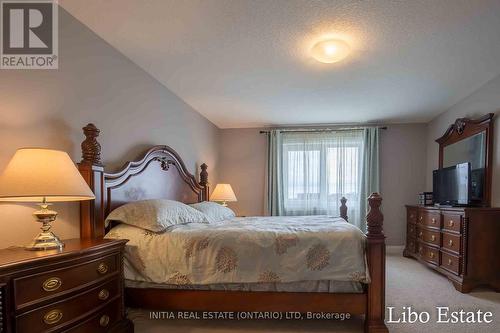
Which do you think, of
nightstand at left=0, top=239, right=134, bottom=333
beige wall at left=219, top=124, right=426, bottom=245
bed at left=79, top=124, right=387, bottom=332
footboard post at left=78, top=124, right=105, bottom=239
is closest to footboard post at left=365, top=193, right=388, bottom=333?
bed at left=79, top=124, right=387, bottom=332

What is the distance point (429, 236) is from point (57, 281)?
404cm

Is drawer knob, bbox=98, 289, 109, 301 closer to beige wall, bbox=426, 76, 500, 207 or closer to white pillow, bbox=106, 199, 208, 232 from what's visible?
white pillow, bbox=106, 199, 208, 232

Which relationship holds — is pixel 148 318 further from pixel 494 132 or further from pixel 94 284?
pixel 494 132

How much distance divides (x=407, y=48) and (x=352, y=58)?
1.43ft

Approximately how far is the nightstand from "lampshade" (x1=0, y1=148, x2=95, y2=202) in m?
0.29

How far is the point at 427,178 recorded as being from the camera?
4.98 meters

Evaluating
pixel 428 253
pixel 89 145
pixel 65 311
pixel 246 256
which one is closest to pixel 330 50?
pixel 246 256

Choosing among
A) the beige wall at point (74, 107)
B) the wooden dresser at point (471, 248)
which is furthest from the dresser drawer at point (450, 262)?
the beige wall at point (74, 107)

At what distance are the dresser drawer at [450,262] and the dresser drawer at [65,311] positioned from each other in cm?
329

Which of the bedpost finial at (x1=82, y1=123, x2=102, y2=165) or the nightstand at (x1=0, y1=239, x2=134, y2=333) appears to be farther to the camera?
the bedpost finial at (x1=82, y1=123, x2=102, y2=165)

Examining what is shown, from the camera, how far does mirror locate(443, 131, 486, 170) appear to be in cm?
343

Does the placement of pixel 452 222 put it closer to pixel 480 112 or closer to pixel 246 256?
pixel 480 112

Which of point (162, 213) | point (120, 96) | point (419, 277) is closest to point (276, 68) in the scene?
point (120, 96)

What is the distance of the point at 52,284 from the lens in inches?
56.7
